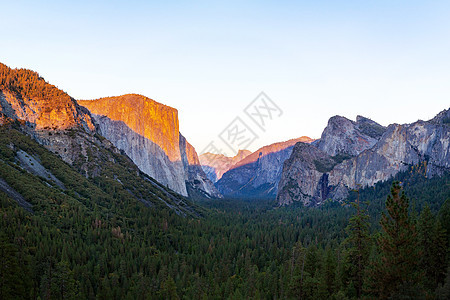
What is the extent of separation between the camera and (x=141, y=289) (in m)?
67.2

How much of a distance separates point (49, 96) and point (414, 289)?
176m

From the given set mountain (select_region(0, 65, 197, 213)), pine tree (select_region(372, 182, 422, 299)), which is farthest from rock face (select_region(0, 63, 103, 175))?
pine tree (select_region(372, 182, 422, 299))

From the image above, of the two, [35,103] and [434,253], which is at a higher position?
[35,103]

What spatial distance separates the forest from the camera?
32.2 m

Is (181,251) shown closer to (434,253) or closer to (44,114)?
(434,253)

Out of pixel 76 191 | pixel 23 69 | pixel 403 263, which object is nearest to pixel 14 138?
pixel 76 191

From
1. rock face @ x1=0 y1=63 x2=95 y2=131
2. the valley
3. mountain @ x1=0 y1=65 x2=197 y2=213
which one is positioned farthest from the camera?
rock face @ x1=0 y1=63 x2=95 y2=131

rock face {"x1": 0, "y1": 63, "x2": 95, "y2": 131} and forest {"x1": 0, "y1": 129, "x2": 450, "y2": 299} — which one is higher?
rock face {"x1": 0, "y1": 63, "x2": 95, "y2": 131}

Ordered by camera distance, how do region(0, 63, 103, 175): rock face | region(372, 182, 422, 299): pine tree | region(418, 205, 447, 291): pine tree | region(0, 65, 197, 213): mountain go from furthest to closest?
1. region(0, 63, 103, 175): rock face
2. region(0, 65, 197, 213): mountain
3. region(418, 205, 447, 291): pine tree
4. region(372, 182, 422, 299): pine tree

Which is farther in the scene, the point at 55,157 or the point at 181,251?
the point at 55,157

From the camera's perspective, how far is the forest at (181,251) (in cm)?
3216

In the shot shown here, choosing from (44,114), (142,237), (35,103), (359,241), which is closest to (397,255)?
(359,241)

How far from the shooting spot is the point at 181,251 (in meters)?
112

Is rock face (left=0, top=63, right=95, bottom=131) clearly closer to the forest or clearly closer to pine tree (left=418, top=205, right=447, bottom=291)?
the forest
